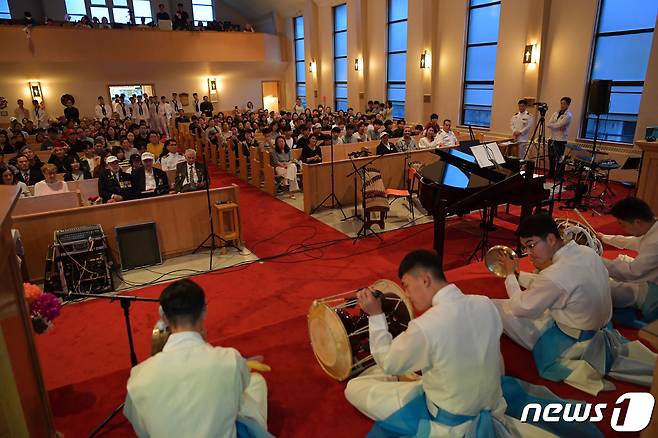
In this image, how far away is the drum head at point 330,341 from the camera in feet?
11.0

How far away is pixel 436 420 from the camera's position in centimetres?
248

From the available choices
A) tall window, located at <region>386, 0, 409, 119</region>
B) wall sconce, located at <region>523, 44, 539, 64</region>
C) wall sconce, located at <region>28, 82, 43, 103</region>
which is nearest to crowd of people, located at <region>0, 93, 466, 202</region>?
wall sconce, located at <region>28, 82, 43, 103</region>

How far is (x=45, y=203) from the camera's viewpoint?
6.02m

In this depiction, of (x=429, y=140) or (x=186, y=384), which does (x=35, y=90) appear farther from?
(x=186, y=384)

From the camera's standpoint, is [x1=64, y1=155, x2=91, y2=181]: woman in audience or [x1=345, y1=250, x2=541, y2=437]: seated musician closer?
[x1=345, y1=250, x2=541, y2=437]: seated musician

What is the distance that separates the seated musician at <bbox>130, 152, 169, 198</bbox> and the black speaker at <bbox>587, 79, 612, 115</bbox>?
6920 mm

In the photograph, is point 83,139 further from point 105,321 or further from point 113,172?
point 105,321

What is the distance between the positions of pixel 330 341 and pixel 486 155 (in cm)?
379

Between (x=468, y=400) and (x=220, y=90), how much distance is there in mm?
21667

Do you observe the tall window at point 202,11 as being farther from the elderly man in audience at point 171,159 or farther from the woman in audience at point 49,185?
the woman in audience at point 49,185

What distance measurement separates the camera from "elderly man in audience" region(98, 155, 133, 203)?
6.94 meters

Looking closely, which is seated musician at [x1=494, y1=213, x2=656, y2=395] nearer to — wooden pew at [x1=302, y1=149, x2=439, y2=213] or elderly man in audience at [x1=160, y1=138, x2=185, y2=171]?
wooden pew at [x1=302, y1=149, x2=439, y2=213]

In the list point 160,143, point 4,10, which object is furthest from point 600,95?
point 4,10

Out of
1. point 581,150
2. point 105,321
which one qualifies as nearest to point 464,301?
point 105,321
